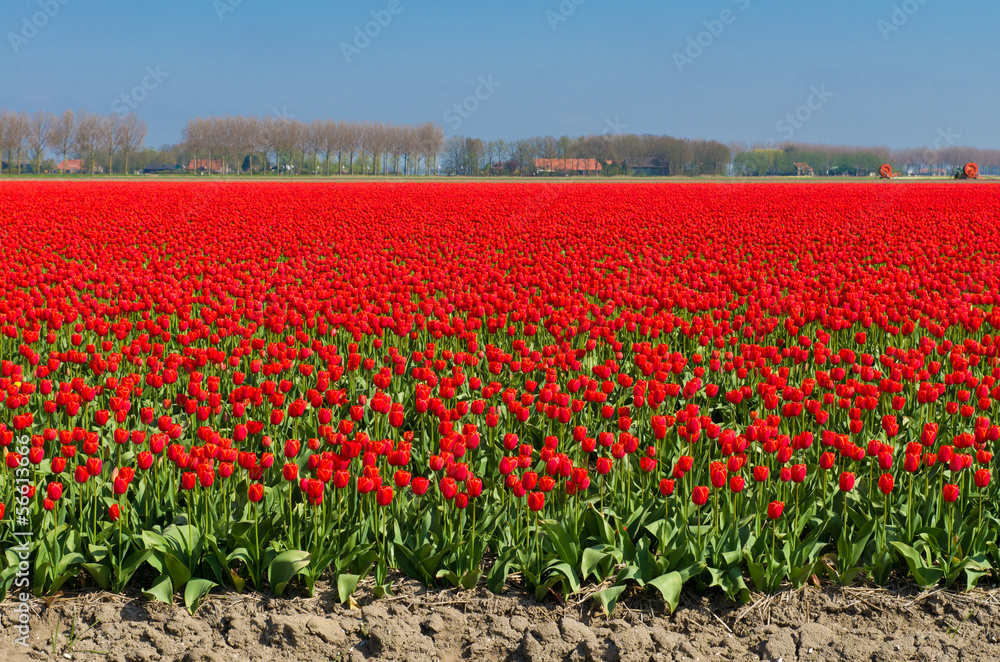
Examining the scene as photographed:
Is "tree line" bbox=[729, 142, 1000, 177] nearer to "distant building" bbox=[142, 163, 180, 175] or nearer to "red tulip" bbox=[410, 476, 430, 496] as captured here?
"distant building" bbox=[142, 163, 180, 175]

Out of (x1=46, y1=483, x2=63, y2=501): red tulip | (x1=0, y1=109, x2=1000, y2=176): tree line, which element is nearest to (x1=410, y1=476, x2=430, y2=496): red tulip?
(x1=46, y1=483, x2=63, y2=501): red tulip

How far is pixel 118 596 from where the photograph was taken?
12.2 feet

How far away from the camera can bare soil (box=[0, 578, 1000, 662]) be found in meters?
3.46

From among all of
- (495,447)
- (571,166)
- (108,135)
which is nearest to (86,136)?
(108,135)

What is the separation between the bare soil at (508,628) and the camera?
3.46 meters

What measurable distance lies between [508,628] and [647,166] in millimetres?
128720

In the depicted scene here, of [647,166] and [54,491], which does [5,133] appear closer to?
[647,166]

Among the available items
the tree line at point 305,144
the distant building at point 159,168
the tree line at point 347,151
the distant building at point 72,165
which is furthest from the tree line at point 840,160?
the distant building at point 72,165

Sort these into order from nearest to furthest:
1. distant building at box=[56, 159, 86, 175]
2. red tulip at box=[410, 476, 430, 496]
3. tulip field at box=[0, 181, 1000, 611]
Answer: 1. red tulip at box=[410, 476, 430, 496]
2. tulip field at box=[0, 181, 1000, 611]
3. distant building at box=[56, 159, 86, 175]

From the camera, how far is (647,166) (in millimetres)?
127938

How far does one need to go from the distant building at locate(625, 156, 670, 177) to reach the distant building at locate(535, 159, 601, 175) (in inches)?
181

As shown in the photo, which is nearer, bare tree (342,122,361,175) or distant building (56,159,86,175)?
bare tree (342,122,361,175)

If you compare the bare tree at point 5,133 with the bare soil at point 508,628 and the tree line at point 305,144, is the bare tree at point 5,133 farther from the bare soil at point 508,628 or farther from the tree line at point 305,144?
the bare soil at point 508,628

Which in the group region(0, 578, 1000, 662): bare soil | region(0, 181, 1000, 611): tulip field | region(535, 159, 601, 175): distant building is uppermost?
region(535, 159, 601, 175): distant building
